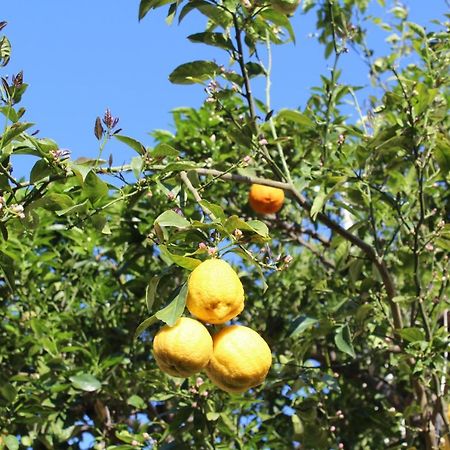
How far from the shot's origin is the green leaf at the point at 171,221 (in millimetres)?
1485

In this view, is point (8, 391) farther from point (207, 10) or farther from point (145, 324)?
point (207, 10)

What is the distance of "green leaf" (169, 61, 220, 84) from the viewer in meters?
2.10

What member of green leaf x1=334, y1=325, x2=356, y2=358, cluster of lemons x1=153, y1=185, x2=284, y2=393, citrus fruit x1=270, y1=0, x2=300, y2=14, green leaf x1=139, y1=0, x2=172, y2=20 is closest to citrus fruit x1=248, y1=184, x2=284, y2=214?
green leaf x1=334, y1=325, x2=356, y2=358

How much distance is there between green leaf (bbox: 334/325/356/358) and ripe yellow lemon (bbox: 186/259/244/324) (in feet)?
2.85

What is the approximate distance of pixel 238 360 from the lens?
1426 mm

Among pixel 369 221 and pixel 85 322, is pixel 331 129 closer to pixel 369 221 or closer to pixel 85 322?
pixel 369 221

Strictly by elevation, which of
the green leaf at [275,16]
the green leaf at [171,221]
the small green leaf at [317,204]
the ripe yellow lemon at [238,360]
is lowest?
the ripe yellow lemon at [238,360]

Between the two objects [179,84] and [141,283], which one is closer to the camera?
[179,84]

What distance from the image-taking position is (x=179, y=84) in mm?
2143

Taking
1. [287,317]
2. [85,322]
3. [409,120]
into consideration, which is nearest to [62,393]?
[85,322]

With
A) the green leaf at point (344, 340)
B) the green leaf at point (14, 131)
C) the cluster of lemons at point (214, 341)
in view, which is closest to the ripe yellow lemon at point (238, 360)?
the cluster of lemons at point (214, 341)

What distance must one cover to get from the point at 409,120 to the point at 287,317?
1.49 metres

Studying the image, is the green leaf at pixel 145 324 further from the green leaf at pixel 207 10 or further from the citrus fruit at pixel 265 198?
the citrus fruit at pixel 265 198

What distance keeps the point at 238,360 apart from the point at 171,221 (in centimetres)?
30
